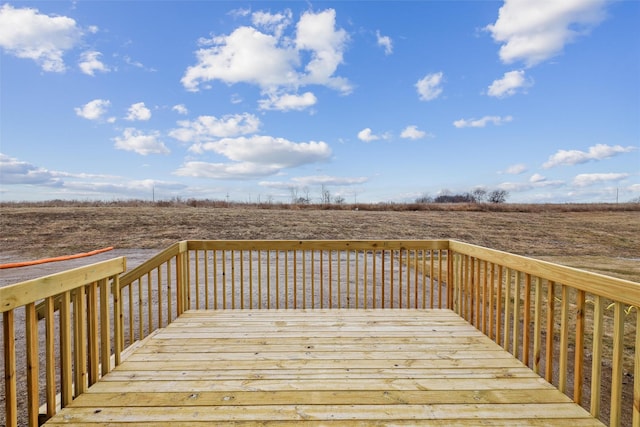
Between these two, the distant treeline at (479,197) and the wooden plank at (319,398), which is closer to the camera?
the wooden plank at (319,398)

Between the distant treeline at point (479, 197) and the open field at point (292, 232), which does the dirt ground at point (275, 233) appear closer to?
the open field at point (292, 232)

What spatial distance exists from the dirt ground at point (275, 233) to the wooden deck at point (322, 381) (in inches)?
280

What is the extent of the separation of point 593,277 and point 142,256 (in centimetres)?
1033

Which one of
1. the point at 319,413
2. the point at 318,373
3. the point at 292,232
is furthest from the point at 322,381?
the point at 292,232

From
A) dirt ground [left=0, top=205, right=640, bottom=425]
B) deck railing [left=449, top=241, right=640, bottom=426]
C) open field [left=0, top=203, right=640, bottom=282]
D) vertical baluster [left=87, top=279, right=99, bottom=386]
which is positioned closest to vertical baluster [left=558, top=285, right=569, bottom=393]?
deck railing [left=449, top=241, right=640, bottom=426]

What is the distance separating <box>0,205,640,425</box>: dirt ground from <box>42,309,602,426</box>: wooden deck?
7.11m

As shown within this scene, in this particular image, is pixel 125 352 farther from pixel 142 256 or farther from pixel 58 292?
pixel 142 256

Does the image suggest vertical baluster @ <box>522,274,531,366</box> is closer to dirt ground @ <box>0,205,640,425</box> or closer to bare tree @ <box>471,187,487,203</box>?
dirt ground @ <box>0,205,640,425</box>

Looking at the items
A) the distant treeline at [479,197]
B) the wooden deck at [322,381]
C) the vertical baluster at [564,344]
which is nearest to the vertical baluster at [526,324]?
the wooden deck at [322,381]

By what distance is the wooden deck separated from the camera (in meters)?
1.83

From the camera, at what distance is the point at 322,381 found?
87.0 inches

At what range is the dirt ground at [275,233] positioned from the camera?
10336 millimetres

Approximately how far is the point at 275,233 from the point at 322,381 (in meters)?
11.1

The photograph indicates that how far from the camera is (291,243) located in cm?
407
